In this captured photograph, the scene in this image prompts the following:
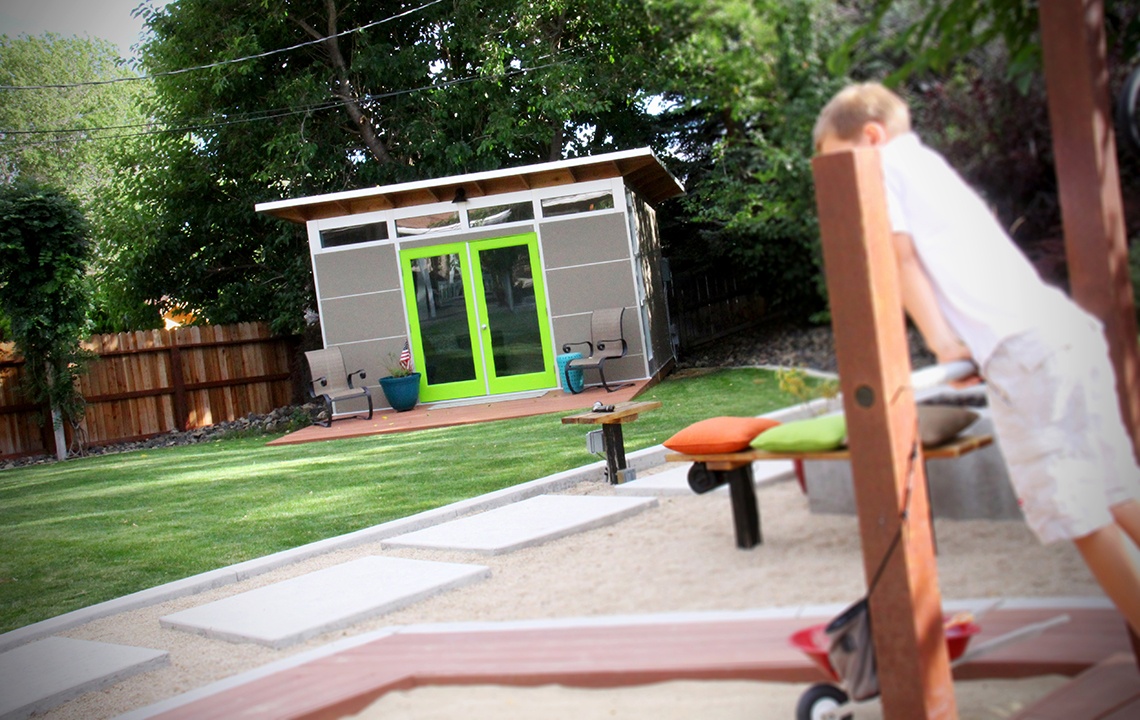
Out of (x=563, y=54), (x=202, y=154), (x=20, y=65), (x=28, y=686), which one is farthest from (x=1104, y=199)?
(x=28, y=686)

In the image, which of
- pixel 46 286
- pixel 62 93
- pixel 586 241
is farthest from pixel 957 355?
pixel 46 286

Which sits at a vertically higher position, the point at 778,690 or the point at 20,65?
the point at 20,65

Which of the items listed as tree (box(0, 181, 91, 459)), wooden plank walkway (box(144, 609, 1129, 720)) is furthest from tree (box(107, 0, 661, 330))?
tree (box(0, 181, 91, 459))

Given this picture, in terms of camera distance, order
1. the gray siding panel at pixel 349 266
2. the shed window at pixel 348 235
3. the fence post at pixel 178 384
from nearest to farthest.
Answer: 1. the fence post at pixel 178 384
2. the shed window at pixel 348 235
3. the gray siding panel at pixel 349 266

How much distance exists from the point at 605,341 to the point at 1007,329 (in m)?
0.91

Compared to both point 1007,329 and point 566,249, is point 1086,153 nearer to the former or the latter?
point 1007,329

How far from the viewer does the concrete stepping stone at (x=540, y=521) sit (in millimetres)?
1751

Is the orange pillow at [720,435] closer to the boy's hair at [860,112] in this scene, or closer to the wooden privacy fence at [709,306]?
the wooden privacy fence at [709,306]

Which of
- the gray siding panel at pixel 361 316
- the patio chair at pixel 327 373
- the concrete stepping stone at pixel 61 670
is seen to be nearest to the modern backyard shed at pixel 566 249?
the concrete stepping stone at pixel 61 670

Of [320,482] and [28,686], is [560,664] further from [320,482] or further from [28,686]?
[320,482]

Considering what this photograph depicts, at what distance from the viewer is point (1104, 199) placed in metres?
1.14

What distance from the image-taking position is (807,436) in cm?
132

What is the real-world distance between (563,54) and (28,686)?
282 centimetres

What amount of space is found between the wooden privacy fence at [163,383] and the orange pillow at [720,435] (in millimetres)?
7025
